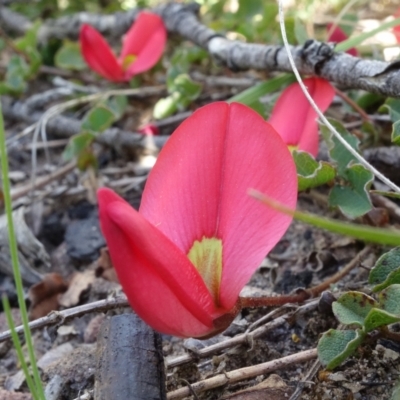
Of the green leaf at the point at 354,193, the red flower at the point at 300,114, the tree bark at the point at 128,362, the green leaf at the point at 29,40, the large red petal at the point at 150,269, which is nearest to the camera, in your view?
the large red petal at the point at 150,269

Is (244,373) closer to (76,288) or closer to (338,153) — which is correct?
(338,153)

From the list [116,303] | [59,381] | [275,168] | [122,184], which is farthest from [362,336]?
[122,184]

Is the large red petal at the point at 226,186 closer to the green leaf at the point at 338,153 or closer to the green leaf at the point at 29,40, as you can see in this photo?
the green leaf at the point at 338,153

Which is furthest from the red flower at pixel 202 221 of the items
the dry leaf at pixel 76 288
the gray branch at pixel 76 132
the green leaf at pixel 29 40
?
the green leaf at pixel 29 40

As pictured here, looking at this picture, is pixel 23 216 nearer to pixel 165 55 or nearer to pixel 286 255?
pixel 286 255

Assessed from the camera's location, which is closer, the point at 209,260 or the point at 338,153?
the point at 209,260

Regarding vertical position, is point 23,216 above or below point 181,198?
below

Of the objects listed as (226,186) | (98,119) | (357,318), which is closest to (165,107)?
(98,119)
